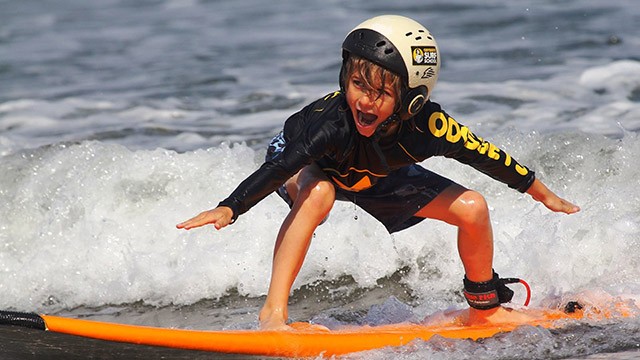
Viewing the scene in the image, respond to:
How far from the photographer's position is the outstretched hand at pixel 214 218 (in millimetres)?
4055

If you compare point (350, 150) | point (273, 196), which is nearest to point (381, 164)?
point (350, 150)

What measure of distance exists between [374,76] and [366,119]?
0.18 meters

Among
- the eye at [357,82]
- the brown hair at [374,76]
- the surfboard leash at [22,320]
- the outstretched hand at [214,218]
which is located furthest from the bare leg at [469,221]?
the surfboard leash at [22,320]

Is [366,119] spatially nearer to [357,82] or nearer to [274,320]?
[357,82]

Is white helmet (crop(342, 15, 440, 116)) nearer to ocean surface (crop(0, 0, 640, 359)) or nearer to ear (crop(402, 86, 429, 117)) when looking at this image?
ear (crop(402, 86, 429, 117))

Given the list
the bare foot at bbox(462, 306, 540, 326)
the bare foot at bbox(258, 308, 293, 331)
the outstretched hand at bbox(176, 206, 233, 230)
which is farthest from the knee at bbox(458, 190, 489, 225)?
the outstretched hand at bbox(176, 206, 233, 230)

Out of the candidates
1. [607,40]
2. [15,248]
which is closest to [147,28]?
[607,40]

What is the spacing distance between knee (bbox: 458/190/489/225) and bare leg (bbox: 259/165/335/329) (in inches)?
22.0

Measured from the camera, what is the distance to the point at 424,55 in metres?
4.32

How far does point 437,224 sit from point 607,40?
16.8ft

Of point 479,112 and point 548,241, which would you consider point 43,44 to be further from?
point 548,241

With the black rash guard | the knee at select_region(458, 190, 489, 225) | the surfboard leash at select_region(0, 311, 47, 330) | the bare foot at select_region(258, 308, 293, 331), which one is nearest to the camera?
the surfboard leash at select_region(0, 311, 47, 330)

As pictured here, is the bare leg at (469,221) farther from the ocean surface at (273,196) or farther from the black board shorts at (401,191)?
the ocean surface at (273,196)

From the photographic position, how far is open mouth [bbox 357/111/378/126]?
4.32m
